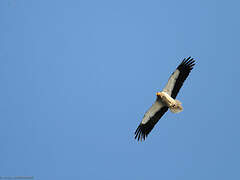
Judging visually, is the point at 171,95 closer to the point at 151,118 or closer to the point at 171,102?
the point at 171,102

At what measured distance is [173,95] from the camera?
15.8 metres

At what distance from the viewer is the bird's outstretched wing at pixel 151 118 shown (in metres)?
16.2

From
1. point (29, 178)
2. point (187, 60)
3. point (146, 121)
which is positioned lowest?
point (29, 178)

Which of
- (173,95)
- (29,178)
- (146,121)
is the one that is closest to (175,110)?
(173,95)

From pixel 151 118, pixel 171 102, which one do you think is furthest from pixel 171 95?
pixel 151 118

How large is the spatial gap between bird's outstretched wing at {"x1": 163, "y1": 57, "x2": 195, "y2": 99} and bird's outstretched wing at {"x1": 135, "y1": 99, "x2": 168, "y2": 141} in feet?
3.27

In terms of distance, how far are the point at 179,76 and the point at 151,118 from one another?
290cm

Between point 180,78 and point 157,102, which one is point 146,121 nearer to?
point 157,102

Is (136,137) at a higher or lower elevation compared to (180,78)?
lower

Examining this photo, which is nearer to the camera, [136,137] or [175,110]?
[175,110]

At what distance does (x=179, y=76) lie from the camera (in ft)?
50.6

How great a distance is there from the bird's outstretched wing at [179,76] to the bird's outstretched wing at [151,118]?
3.27ft

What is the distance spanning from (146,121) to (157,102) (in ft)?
4.51

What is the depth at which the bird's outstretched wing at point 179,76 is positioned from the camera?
15391 millimetres
